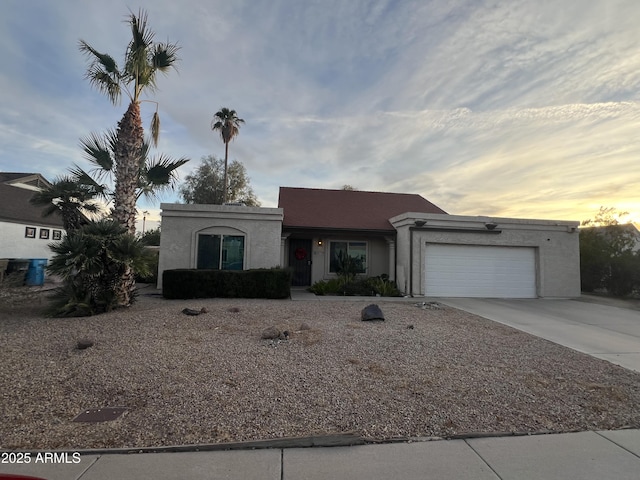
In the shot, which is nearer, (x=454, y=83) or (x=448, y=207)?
(x=454, y=83)

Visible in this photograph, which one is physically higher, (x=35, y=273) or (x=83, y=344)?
(x=35, y=273)

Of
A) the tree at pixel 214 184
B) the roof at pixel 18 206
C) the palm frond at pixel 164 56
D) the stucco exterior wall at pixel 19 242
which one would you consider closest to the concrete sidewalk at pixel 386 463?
the palm frond at pixel 164 56

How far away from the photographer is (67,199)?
927 centimetres

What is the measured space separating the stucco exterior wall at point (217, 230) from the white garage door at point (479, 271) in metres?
6.61

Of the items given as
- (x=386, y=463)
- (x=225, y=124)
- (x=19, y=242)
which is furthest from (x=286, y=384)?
(x=19, y=242)

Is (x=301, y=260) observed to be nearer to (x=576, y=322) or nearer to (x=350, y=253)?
(x=350, y=253)

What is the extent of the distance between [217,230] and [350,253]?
6.44 metres

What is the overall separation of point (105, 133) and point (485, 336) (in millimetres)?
11566

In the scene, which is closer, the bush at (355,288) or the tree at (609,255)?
the bush at (355,288)

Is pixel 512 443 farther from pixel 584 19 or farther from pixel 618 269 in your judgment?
pixel 618 269

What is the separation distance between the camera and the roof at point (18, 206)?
22212 mm

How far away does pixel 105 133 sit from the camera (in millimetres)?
9672

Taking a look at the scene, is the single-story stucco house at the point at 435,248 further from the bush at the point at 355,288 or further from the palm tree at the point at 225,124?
the palm tree at the point at 225,124

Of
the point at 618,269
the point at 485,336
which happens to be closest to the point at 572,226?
the point at 618,269
